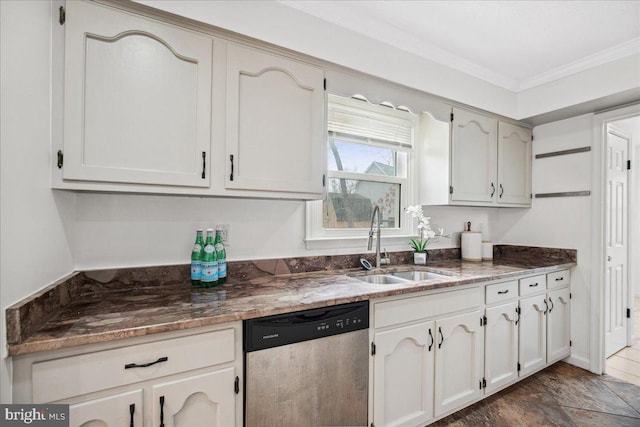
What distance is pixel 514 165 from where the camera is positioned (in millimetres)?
2881

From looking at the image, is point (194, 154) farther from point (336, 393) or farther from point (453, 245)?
point (453, 245)

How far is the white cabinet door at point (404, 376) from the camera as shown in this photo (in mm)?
1631

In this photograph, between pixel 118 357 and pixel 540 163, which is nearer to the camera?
pixel 118 357

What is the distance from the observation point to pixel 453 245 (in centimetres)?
295

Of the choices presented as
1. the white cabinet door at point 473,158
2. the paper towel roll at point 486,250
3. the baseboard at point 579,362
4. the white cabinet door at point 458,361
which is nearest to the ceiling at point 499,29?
the white cabinet door at point 473,158

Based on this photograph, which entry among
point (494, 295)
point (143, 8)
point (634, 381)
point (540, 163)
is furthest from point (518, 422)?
point (143, 8)

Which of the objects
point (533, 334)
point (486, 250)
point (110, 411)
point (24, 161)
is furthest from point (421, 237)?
point (24, 161)

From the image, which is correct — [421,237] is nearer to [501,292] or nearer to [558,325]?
[501,292]

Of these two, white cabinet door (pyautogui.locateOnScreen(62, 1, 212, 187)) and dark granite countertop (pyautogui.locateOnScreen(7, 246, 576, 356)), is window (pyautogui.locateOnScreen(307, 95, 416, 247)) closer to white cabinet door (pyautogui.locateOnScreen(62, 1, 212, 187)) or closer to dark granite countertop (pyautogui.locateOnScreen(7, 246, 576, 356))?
dark granite countertop (pyautogui.locateOnScreen(7, 246, 576, 356))

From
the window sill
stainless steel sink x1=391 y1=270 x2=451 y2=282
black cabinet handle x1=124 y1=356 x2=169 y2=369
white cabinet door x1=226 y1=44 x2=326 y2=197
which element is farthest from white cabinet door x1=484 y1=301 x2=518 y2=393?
black cabinet handle x1=124 y1=356 x2=169 y2=369

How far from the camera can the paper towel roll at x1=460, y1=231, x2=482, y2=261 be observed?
2.82 m

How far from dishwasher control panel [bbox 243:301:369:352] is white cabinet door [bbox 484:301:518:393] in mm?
1154

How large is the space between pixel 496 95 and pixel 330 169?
5.38 ft

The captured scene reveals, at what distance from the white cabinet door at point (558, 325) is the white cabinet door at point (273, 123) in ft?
7.71
